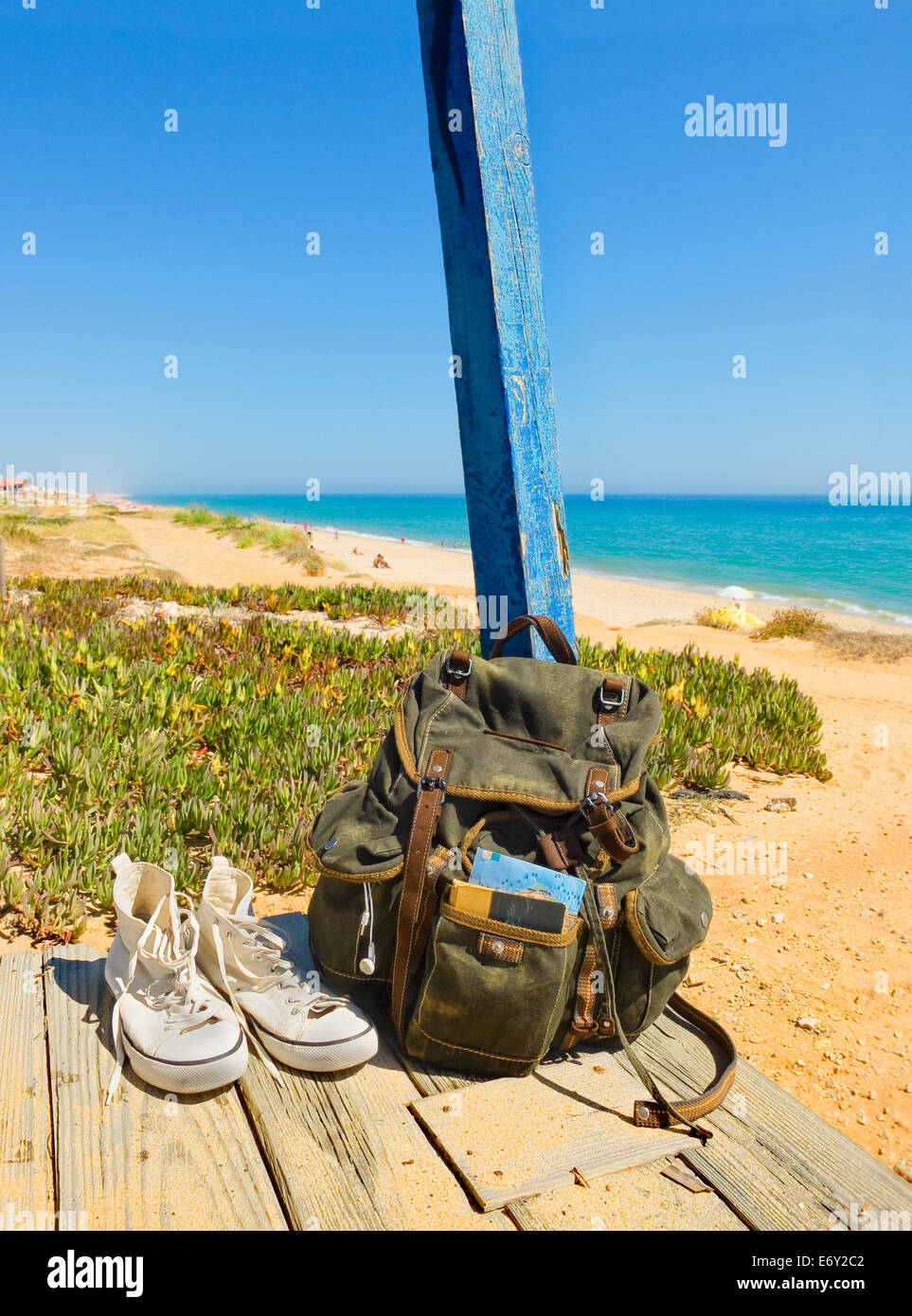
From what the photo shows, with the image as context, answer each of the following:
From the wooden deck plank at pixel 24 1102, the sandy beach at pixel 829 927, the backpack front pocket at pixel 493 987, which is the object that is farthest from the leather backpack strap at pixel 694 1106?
the wooden deck plank at pixel 24 1102

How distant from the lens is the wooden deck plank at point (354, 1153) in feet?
5.69

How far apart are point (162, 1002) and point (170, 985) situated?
66mm

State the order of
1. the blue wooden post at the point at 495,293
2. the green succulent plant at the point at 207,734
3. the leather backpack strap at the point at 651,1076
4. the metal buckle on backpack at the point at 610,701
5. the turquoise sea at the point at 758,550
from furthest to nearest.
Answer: the turquoise sea at the point at 758,550, the green succulent plant at the point at 207,734, the blue wooden post at the point at 495,293, the metal buckle on backpack at the point at 610,701, the leather backpack strap at the point at 651,1076

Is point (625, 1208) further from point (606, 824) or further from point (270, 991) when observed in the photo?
point (270, 991)

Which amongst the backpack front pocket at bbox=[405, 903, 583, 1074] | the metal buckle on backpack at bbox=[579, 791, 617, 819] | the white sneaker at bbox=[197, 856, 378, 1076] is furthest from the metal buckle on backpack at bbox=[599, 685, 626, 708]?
the white sneaker at bbox=[197, 856, 378, 1076]

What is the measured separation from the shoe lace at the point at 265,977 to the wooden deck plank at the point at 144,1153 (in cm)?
25

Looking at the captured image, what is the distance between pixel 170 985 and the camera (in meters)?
2.35

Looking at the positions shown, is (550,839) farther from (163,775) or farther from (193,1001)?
(163,775)

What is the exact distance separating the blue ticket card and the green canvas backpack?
0.14 ft

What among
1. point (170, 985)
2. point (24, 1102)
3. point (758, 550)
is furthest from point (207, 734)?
point (758, 550)

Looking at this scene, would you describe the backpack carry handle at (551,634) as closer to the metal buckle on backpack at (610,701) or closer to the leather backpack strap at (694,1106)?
the metal buckle on backpack at (610,701)

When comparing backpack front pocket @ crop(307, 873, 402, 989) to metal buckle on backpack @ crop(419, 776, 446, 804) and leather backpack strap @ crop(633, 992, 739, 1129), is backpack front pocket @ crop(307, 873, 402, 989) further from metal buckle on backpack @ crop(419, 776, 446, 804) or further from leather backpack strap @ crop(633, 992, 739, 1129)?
leather backpack strap @ crop(633, 992, 739, 1129)

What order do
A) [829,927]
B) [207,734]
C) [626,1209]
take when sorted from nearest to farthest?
1. [626,1209]
2. [829,927]
3. [207,734]
